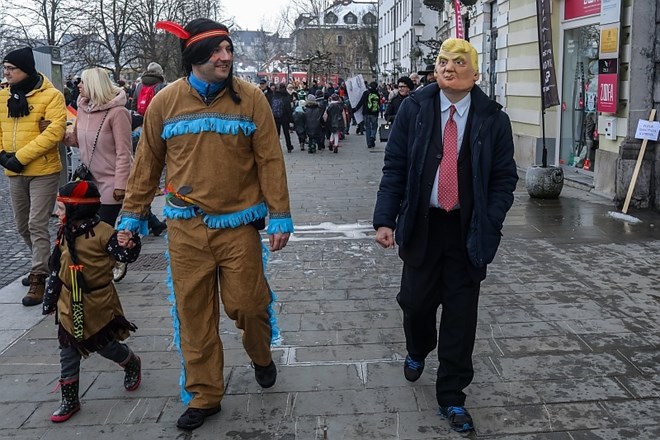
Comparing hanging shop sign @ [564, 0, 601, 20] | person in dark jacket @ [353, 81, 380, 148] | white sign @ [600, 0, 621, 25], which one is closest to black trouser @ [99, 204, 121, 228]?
white sign @ [600, 0, 621, 25]

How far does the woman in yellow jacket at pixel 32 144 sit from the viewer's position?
5.97m

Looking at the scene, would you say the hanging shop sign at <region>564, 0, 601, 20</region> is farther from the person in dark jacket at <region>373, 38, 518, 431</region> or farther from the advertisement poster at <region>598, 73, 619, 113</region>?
the person in dark jacket at <region>373, 38, 518, 431</region>

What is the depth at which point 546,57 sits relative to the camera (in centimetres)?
1106

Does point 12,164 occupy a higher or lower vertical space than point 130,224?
higher

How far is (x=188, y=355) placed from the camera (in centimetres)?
385

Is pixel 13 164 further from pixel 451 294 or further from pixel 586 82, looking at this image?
pixel 586 82

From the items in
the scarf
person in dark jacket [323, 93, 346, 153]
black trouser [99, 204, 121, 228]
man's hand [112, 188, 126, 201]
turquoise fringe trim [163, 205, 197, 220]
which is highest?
the scarf

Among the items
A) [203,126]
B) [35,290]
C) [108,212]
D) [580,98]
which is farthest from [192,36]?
[580,98]

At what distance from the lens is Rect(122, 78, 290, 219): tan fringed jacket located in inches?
147

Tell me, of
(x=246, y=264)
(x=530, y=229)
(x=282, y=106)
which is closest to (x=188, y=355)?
(x=246, y=264)

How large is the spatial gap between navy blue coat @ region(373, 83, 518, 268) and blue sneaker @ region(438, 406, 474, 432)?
68 centimetres

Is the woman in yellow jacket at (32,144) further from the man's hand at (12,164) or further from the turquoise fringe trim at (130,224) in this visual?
the turquoise fringe trim at (130,224)

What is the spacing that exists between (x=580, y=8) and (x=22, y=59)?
942 cm

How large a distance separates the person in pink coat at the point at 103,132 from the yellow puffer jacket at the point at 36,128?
0.69 feet
